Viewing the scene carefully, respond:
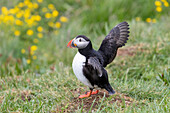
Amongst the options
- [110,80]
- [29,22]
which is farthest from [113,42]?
[29,22]

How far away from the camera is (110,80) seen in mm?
4480

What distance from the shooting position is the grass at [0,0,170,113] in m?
3.53

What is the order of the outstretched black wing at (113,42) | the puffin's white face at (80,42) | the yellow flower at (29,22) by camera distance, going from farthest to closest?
1. the yellow flower at (29,22)
2. the outstretched black wing at (113,42)
3. the puffin's white face at (80,42)

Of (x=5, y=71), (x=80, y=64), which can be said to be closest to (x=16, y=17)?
(x=5, y=71)

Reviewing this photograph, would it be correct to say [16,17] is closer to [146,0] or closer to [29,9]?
[29,9]

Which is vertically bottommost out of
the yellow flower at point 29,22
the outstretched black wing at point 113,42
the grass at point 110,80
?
the grass at point 110,80

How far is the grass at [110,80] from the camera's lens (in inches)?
139

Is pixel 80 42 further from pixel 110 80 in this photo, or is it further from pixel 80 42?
pixel 110 80

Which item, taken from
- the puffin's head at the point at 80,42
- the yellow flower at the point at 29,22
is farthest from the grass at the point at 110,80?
the yellow flower at the point at 29,22

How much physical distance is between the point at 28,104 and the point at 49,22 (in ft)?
17.5

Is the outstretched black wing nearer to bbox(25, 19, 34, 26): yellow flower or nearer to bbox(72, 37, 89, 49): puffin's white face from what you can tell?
bbox(72, 37, 89, 49): puffin's white face

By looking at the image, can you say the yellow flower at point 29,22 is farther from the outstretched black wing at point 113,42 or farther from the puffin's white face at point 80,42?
the puffin's white face at point 80,42

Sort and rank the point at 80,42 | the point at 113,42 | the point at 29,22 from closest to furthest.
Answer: the point at 80,42, the point at 113,42, the point at 29,22

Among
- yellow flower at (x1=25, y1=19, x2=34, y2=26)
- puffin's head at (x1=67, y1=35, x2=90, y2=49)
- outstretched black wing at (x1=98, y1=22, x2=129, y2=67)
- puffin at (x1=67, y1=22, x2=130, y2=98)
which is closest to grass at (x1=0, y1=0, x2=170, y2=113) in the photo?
puffin at (x1=67, y1=22, x2=130, y2=98)
